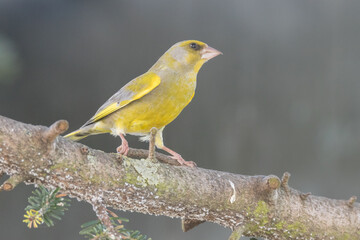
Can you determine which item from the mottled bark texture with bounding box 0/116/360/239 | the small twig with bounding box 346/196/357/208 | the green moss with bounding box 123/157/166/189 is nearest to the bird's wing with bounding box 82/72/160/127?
the mottled bark texture with bounding box 0/116/360/239

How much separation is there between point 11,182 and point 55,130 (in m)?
0.12

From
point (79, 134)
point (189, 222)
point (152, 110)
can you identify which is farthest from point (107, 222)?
point (79, 134)

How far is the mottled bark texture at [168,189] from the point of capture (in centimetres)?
72

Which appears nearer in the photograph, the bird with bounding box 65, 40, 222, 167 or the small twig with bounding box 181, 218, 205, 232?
the small twig with bounding box 181, 218, 205, 232

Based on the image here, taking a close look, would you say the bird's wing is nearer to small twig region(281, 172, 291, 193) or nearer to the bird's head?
the bird's head

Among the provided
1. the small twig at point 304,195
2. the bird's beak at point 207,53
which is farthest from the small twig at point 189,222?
the bird's beak at point 207,53

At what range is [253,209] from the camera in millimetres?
958

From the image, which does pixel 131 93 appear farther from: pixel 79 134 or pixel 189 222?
pixel 189 222

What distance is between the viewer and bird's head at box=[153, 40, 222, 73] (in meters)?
1.25

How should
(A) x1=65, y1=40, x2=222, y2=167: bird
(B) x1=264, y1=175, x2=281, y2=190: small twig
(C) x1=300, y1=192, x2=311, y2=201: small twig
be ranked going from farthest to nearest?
(A) x1=65, y1=40, x2=222, y2=167: bird → (C) x1=300, y1=192, x2=311, y2=201: small twig → (B) x1=264, y1=175, x2=281, y2=190: small twig

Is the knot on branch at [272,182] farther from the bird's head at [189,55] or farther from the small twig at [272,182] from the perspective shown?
the bird's head at [189,55]

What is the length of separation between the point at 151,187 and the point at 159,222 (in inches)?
58.7

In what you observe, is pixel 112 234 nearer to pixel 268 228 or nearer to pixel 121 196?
pixel 121 196

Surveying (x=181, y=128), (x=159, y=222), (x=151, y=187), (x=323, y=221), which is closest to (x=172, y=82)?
(x=151, y=187)
